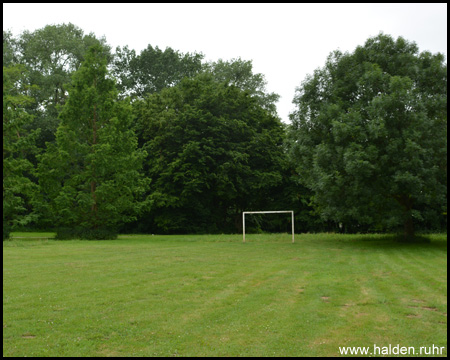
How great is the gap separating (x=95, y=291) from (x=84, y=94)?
86.4ft

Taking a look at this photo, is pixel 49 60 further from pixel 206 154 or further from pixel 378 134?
pixel 378 134

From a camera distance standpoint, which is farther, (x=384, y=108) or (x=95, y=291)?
(x=384, y=108)

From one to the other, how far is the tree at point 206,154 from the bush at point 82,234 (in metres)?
7.37

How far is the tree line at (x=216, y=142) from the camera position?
73.6ft

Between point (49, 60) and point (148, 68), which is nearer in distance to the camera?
point (49, 60)

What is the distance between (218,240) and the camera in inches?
1160

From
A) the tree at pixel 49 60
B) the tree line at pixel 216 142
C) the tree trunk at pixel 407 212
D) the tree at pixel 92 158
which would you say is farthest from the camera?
the tree at pixel 49 60

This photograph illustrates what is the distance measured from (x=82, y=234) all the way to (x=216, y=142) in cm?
1621

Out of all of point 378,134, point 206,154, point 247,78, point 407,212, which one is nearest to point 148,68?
point 247,78

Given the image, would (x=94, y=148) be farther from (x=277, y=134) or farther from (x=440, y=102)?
(x=440, y=102)

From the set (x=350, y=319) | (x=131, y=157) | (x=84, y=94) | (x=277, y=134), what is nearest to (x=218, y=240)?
(x=131, y=157)

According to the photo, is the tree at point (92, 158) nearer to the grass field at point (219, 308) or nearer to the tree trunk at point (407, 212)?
the grass field at point (219, 308)

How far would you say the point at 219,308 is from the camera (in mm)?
8484

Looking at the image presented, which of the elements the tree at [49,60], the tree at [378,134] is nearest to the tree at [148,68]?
the tree at [49,60]
